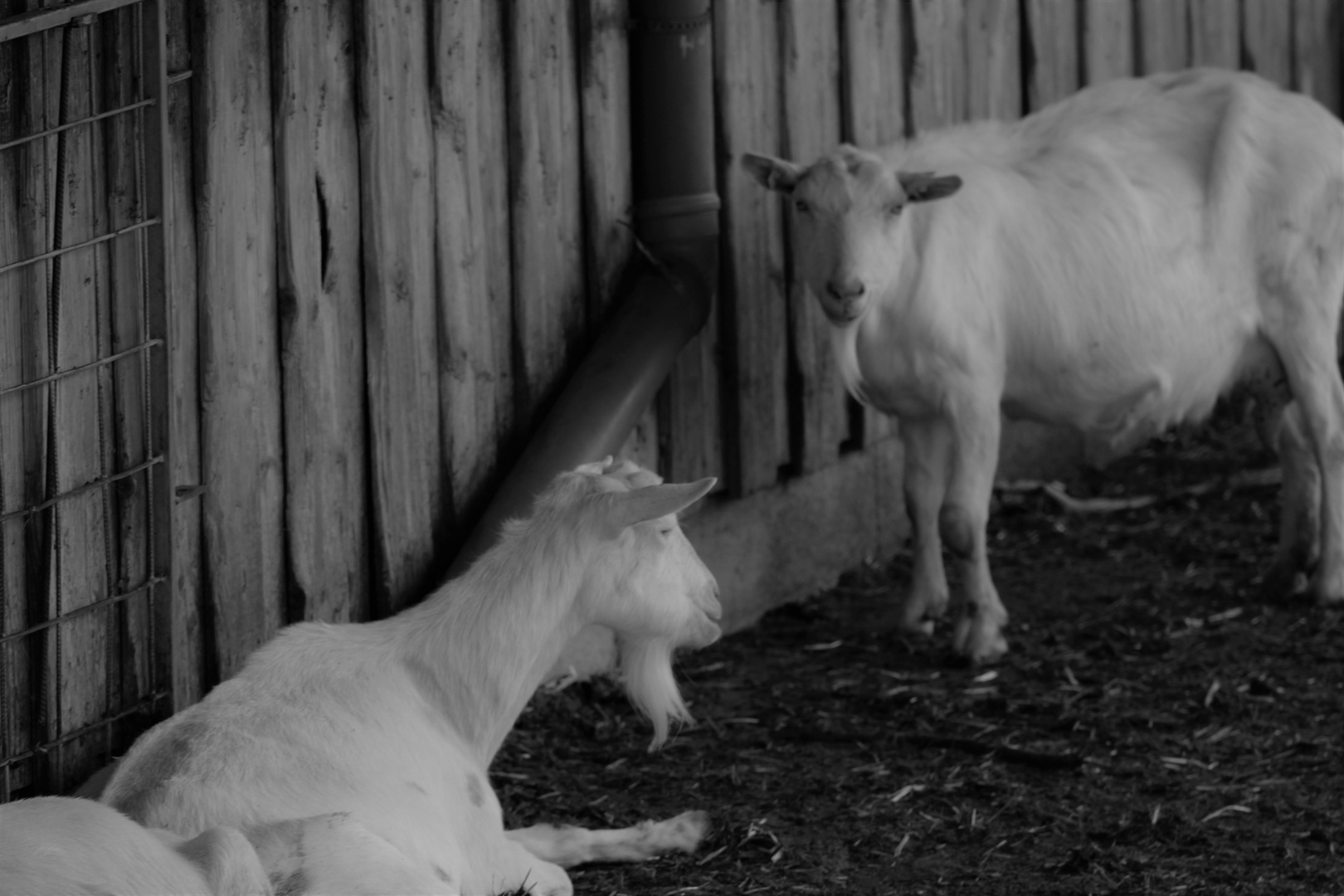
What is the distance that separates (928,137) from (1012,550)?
6.26 feet

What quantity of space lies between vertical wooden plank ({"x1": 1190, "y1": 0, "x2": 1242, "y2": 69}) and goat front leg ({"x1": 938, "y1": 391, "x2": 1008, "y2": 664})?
12.5 feet

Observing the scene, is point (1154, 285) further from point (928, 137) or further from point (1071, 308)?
point (928, 137)

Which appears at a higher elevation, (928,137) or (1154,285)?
(928,137)

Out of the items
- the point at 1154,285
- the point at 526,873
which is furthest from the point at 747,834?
the point at 1154,285

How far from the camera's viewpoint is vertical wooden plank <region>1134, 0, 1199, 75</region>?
29.6 feet

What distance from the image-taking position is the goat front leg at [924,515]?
267 inches

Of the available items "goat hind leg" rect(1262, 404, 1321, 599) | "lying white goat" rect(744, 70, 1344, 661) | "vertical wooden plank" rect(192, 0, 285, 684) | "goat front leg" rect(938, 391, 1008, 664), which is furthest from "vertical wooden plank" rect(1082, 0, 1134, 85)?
"vertical wooden plank" rect(192, 0, 285, 684)

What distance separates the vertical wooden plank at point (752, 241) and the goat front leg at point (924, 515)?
515mm

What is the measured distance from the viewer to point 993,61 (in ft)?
26.3

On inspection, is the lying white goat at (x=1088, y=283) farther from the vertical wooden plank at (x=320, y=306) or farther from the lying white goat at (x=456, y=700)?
the lying white goat at (x=456, y=700)

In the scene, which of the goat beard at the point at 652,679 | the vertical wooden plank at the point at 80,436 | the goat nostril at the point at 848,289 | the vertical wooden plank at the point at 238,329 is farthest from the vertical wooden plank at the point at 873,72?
the vertical wooden plank at the point at 80,436

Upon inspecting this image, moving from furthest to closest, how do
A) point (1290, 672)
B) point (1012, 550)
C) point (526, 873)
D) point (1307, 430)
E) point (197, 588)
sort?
point (1012, 550)
point (1307, 430)
point (1290, 672)
point (197, 588)
point (526, 873)

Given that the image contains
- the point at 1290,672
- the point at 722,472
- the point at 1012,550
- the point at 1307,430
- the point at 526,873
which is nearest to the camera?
the point at 526,873

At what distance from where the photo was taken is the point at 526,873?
4.29 m
